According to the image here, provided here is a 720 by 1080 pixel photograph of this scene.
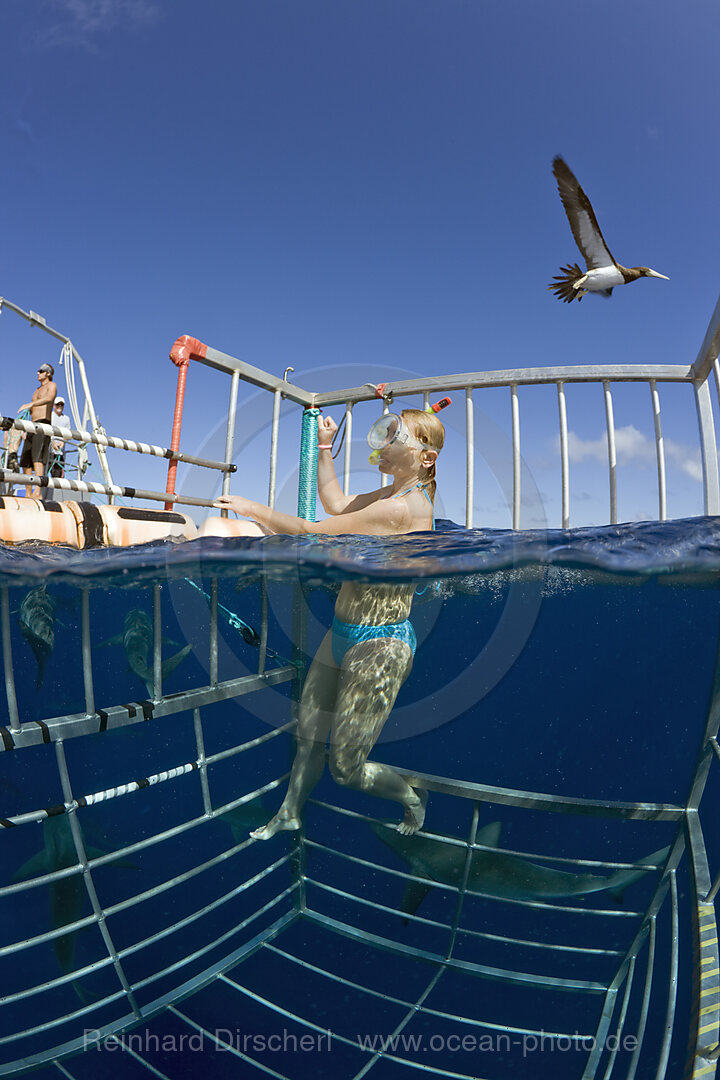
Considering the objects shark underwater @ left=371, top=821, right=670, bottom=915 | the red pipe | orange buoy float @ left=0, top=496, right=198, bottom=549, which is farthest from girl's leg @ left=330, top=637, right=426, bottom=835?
the red pipe

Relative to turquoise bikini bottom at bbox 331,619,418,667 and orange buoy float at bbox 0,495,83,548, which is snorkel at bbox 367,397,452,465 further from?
orange buoy float at bbox 0,495,83,548

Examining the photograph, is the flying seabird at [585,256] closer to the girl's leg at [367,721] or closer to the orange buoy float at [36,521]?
the girl's leg at [367,721]

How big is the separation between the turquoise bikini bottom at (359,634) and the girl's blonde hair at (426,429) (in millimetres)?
1010

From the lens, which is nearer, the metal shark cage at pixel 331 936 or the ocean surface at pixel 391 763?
the metal shark cage at pixel 331 936

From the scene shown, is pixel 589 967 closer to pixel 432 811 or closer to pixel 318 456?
pixel 432 811

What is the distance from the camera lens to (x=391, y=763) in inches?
373

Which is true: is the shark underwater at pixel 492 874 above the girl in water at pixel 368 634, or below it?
below

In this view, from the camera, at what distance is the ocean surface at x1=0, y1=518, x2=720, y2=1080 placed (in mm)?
3879

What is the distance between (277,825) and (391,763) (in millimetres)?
6484

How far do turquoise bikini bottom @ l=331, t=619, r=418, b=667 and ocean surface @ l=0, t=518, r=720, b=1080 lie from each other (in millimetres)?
410

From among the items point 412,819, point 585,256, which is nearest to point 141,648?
point 412,819

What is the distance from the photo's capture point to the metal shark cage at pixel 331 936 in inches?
99.7

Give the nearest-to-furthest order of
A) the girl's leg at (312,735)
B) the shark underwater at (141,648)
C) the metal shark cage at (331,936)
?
the metal shark cage at (331,936)
the girl's leg at (312,735)
the shark underwater at (141,648)

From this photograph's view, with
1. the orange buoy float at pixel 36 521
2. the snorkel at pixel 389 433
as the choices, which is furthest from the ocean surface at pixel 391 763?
the snorkel at pixel 389 433
